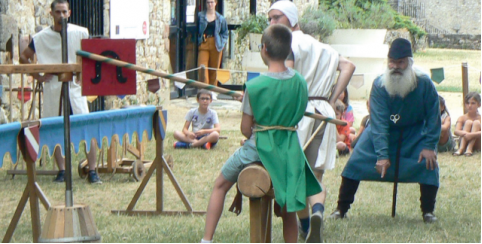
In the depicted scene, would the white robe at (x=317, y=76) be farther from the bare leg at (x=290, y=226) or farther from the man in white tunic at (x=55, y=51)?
the man in white tunic at (x=55, y=51)

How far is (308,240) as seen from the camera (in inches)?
184

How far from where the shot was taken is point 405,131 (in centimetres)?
557

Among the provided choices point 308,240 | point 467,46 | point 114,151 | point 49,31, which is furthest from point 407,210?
point 467,46

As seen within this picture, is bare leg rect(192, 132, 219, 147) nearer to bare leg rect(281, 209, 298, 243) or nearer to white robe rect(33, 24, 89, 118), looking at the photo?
white robe rect(33, 24, 89, 118)

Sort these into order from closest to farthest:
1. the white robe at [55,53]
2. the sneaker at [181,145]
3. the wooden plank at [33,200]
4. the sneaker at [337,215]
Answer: the wooden plank at [33,200], the sneaker at [337,215], the white robe at [55,53], the sneaker at [181,145]

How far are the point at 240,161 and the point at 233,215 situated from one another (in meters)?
1.61

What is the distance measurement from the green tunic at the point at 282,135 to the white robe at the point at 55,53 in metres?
3.06

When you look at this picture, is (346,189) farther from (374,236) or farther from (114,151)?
(114,151)

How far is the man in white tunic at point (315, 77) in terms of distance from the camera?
485 cm

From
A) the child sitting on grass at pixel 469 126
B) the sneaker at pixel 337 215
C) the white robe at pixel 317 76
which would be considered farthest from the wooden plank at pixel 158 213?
the child sitting on grass at pixel 469 126

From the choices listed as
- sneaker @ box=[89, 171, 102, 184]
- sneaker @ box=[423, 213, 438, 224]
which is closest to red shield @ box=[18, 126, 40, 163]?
sneaker @ box=[89, 171, 102, 184]

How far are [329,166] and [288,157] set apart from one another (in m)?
0.84

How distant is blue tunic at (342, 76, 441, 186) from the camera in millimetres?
5473

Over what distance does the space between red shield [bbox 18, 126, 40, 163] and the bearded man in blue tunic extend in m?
2.22
